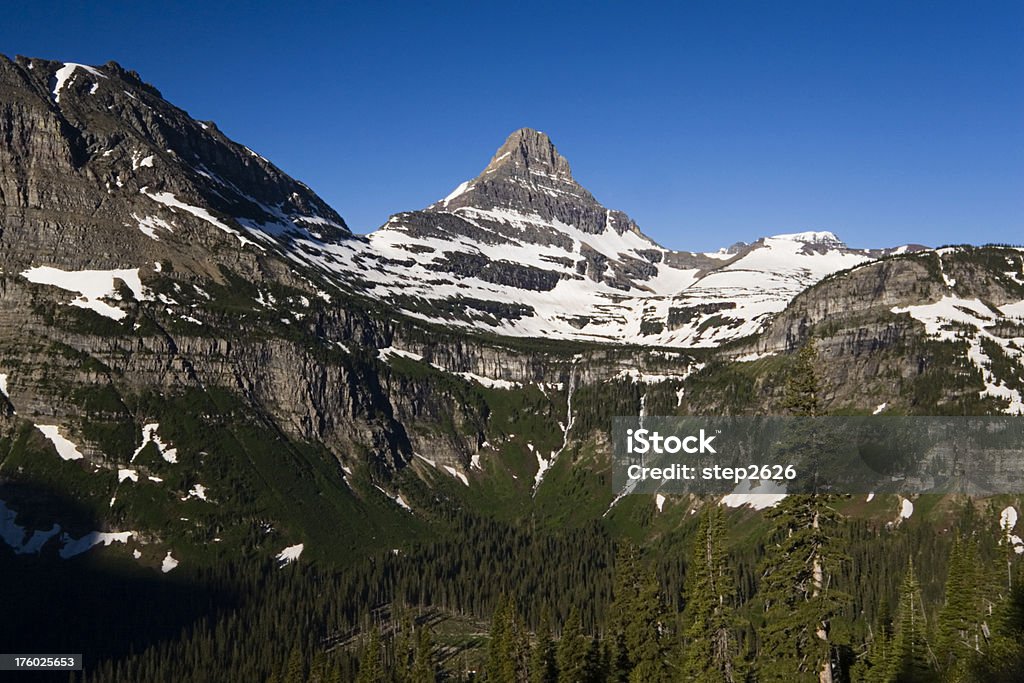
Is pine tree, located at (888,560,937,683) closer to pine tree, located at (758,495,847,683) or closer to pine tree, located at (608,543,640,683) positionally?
pine tree, located at (608,543,640,683)

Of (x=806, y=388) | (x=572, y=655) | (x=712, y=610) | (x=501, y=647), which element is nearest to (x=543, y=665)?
(x=572, y=655)

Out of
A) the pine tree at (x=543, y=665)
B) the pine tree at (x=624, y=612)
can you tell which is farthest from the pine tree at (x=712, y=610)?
the pine tree at (x=543, y=665)

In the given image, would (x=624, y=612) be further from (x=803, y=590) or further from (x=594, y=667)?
(x=803, y=590)

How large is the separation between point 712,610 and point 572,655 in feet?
134

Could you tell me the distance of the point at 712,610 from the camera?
194 feet

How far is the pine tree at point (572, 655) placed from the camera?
314 ft

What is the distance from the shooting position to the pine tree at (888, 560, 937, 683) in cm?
7144

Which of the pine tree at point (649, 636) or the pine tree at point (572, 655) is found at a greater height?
the pine tree at point (649, 636)

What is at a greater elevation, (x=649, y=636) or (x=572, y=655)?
(x=649, y=636)

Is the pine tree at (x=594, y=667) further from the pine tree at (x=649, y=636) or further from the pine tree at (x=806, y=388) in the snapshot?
the pine tree at (x=806, y=388)

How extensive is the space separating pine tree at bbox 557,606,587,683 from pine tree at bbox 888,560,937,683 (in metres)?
30.7

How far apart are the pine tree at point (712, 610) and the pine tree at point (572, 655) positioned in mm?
36414

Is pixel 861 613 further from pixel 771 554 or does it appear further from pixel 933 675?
pixel 771 554

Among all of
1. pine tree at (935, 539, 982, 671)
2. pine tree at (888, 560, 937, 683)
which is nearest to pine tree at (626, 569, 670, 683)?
pine tree at (888, 560, 937, 683)
